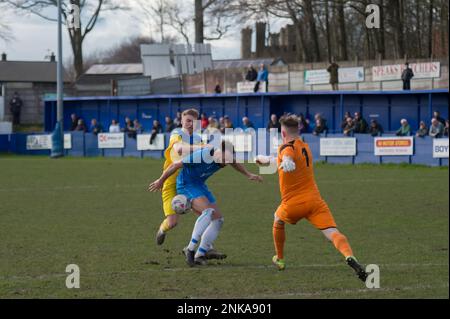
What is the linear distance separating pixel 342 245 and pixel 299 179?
889 millimetres

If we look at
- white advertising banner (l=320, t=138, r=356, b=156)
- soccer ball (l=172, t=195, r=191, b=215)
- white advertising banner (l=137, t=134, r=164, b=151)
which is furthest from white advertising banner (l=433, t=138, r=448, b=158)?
soccer ball (l=172, t=195, r=191, b=215)

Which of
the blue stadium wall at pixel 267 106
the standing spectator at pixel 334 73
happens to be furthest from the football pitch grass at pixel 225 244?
the standing spectator at pixel 334 73

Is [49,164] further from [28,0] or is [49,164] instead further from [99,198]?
[99,198]

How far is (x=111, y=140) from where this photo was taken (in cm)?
4009

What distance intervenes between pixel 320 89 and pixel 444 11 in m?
6.50

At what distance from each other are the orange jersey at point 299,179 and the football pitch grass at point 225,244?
83 centimetres

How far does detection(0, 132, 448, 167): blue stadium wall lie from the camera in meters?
30.0

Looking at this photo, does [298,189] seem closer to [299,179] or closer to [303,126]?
[299,179]

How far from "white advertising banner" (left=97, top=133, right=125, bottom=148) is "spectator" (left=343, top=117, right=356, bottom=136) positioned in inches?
448

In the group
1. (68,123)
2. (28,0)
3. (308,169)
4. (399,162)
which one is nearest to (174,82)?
(68,123)

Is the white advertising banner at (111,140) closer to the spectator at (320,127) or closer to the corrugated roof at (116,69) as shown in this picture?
the spectator at (320,127)

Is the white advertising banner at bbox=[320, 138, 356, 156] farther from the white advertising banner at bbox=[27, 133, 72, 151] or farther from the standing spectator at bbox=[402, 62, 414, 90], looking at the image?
the white advertising banner at bbox=[27, 133, 72, 151]

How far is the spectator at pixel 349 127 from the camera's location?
106ft

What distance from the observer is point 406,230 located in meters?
13.3
